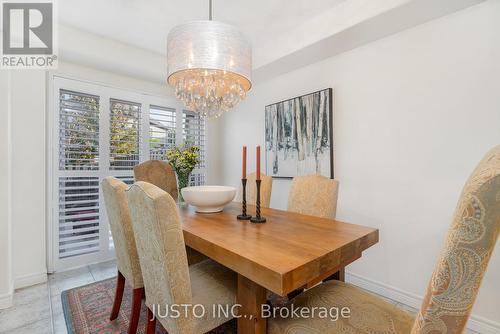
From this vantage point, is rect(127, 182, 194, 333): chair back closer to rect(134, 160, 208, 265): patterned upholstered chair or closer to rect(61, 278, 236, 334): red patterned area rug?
rect(61, 278, 236, 334): red patterned area rug

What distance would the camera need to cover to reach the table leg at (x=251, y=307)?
3.25ft

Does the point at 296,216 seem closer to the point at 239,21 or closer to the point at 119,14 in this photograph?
the point at 239,21

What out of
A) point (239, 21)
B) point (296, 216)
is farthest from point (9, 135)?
point (296, 216)

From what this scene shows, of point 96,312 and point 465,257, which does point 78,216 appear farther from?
point 465,257

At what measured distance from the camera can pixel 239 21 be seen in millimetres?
2381

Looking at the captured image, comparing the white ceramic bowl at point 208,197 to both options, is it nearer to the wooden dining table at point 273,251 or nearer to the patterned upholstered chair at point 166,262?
the wooden dining table at point 273,251

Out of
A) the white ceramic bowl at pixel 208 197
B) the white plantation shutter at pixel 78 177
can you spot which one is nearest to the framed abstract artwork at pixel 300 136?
the white ceramic bowl at pixel 208 197

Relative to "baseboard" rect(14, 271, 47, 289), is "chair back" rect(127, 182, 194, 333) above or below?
above

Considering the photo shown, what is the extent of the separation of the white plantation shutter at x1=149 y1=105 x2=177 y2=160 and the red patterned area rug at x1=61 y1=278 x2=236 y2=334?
5.47 feet

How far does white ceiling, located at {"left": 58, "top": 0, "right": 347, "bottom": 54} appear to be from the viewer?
210 centimetres

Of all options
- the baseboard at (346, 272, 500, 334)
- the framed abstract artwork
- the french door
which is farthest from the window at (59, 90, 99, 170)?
the baseboard at (346, 272, 500, 334)

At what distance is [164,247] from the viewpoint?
3.12 feet

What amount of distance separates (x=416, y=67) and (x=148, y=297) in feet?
8.19

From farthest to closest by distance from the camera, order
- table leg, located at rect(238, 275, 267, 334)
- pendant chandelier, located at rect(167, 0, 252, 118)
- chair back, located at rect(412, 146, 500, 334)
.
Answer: pendant chandelier, located at rect(167, 0, 252, 118)
table leg, located at rect(238, 275, 267, 334)
chair back, located at rect(412, 146, 500, 334)
